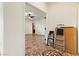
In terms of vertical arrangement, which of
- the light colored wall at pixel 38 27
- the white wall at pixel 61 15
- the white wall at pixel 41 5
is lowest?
the light colored wall at pixel 38 27

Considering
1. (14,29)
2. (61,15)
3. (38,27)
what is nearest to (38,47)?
(38,27)

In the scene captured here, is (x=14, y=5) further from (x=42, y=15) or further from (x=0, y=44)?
(x=0, y=44)

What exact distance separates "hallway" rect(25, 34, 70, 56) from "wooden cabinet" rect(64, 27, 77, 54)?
0.36ft

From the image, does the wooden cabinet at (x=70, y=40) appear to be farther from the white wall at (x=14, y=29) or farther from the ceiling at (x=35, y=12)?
the white wall at (x=14, y=29)

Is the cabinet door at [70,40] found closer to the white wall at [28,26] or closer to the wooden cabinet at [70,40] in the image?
the wooden cabinet at [70,40]

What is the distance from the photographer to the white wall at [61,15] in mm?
1555

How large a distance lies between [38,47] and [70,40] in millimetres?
383

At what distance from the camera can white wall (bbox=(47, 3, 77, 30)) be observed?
1555mm

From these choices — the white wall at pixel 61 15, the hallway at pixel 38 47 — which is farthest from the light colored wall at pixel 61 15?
the hallway at pixel 38 47

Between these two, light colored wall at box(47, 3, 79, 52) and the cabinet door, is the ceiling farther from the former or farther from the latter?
the cabinet door

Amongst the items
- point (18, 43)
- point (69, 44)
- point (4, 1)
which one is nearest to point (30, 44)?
point (18, 43)

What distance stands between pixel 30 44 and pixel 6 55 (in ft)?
0.97

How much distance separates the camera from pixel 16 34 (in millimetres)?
1590

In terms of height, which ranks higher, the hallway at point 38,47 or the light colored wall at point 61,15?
the light colored wall at point 61,15
